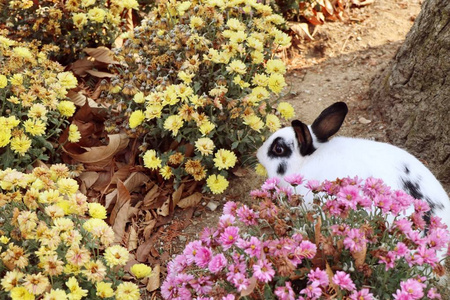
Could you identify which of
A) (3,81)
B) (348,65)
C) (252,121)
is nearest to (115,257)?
(252,121)

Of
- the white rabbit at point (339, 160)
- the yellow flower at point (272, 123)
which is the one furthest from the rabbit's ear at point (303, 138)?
the yellow flower at point (272, 123)

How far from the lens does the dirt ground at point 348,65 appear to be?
4.55 metres

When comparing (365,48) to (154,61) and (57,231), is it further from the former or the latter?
(57,231)

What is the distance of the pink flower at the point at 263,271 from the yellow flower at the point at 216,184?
59.3 inches

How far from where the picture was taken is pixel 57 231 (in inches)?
97.9

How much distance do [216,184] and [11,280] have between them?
1.60m

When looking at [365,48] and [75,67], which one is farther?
[365,48]

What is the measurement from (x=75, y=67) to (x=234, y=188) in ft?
6.13

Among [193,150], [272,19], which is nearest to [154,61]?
[193,150]

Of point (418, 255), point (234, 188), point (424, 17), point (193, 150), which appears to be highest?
point (424, 17)

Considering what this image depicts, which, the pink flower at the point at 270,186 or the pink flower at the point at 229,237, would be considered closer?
the pink flower at the point at 229,237

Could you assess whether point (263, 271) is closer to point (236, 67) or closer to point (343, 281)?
point (343, 281)

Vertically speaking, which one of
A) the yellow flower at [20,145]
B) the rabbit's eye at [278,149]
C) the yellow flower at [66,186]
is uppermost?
the rabbit's eye at [278,149]

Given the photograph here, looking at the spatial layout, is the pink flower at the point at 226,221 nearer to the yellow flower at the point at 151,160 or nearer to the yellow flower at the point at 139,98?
the yellow flower at the point at 151,160
